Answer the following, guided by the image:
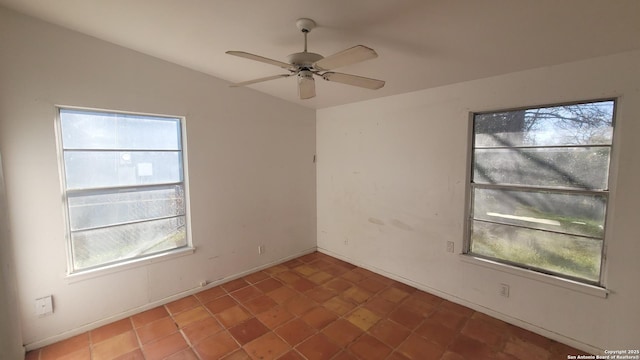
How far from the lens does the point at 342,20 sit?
177 centimetres

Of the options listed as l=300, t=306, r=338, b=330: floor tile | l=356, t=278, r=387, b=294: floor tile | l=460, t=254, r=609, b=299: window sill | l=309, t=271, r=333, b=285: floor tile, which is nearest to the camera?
l=460, t=254, r=609, b=299: window sill

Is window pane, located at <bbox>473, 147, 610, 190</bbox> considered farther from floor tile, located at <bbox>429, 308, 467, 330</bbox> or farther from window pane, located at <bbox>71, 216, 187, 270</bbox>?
window pane, located at <bbox>71, 216, 187, 270</bbox>

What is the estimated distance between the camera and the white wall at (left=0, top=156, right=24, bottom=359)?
66.6 inches

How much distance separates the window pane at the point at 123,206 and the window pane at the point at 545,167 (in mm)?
3471

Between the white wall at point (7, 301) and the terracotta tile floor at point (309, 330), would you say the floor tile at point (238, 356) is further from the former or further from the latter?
the white wall at point (7, 301)

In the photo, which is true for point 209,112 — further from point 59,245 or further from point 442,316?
point 442,316

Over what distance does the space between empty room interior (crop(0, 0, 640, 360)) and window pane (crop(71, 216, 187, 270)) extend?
0.05 ft

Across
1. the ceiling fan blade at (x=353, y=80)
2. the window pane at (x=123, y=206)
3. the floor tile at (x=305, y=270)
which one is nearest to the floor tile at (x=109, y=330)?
the window pane at (x=123, y=206)

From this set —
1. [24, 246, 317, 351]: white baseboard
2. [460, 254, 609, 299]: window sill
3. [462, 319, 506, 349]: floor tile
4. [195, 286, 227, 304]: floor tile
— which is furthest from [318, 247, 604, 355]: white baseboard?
[195, 286, 227, 304]: floor tile

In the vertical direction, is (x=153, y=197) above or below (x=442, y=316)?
above

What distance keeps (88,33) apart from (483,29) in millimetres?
3337

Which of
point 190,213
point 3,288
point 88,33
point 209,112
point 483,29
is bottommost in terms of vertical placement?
point 3,288

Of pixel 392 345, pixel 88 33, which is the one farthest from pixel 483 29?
pixel 88 33

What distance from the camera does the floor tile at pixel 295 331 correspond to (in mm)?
2354
